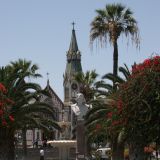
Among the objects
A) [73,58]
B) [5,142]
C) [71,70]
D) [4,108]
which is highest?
[73,58]

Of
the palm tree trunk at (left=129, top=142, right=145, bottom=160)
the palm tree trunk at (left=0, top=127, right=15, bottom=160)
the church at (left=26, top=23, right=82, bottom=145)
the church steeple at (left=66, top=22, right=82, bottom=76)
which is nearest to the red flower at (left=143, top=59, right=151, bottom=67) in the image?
the palm tree trunk at (left=129, top=142, right=145, bottom=160)

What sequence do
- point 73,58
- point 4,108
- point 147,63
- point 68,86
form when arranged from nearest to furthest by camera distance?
point 147,63 → point 4,108 → point 73,58 → point 68,86

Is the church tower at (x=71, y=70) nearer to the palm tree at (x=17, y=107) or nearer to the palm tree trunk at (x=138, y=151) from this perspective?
the palm tree at (x=17, y=107)

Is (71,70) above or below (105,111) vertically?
above

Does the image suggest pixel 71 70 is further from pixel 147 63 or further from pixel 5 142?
pixel 147 63

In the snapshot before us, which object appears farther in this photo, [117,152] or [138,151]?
[117,152]

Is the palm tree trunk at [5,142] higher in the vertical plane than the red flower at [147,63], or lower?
lower

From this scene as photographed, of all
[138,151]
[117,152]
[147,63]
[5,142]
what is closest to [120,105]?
[147,63]

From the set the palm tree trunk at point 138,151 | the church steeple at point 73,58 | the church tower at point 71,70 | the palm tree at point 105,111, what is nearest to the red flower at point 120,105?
the palm tree trunk at point 138,151

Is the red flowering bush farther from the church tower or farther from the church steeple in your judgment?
the church steeple

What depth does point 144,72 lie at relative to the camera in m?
27.0

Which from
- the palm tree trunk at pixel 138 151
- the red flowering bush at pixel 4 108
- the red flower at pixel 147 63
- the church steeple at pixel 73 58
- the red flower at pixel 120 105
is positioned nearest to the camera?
the red flower at pixel 147 63

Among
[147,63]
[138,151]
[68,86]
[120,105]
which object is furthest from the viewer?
[68,86]

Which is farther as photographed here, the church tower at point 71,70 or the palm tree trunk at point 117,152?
the church tower at point 71,70
